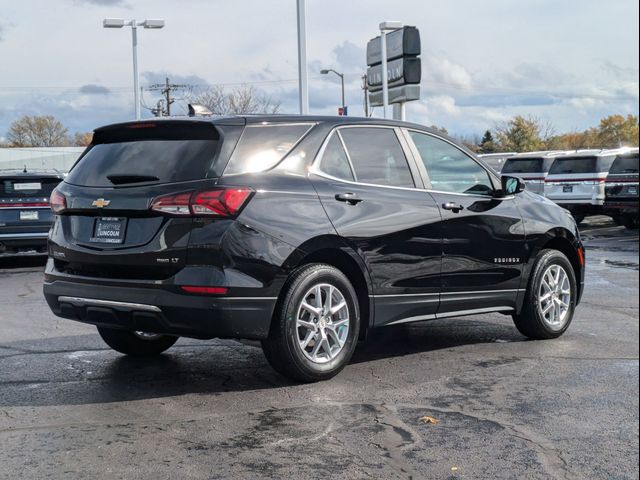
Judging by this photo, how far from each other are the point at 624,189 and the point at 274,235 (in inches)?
733

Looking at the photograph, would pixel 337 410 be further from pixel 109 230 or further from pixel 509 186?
pixel 509 186

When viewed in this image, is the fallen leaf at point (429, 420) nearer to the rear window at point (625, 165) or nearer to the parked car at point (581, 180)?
the rear window at point (625, 165)

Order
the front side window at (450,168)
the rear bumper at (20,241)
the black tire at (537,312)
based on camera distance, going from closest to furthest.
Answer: the front side window at (450,168) → the black tire at (537,312) → the rear bumper at (20,241)

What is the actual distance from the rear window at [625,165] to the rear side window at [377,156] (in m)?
17.3

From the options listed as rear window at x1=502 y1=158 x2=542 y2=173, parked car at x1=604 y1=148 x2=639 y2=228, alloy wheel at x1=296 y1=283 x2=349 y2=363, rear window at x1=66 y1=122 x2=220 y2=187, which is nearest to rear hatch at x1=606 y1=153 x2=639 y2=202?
parked car at x1=604 y1=148 x2=639 y2=228

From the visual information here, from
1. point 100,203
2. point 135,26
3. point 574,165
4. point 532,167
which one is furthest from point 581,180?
point 100,203

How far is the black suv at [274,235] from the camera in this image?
17.0 ft

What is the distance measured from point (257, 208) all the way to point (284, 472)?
71.7 inches

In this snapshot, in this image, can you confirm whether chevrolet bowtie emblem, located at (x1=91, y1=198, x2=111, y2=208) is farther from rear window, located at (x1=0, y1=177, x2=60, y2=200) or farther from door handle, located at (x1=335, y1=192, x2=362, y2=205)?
rear window, located at (x1=0, y1=177, x2=60, y2=200)

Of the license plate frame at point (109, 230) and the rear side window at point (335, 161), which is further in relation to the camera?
the rear side window at point (335, 161)

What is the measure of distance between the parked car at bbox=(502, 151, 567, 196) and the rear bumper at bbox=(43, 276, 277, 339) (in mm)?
21442

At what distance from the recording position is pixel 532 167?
26391mm

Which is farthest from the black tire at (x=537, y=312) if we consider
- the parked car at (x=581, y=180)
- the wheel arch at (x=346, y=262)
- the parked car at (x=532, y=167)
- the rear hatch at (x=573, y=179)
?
the parked car at (x=532, y=167)

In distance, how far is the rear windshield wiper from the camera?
544 cm
